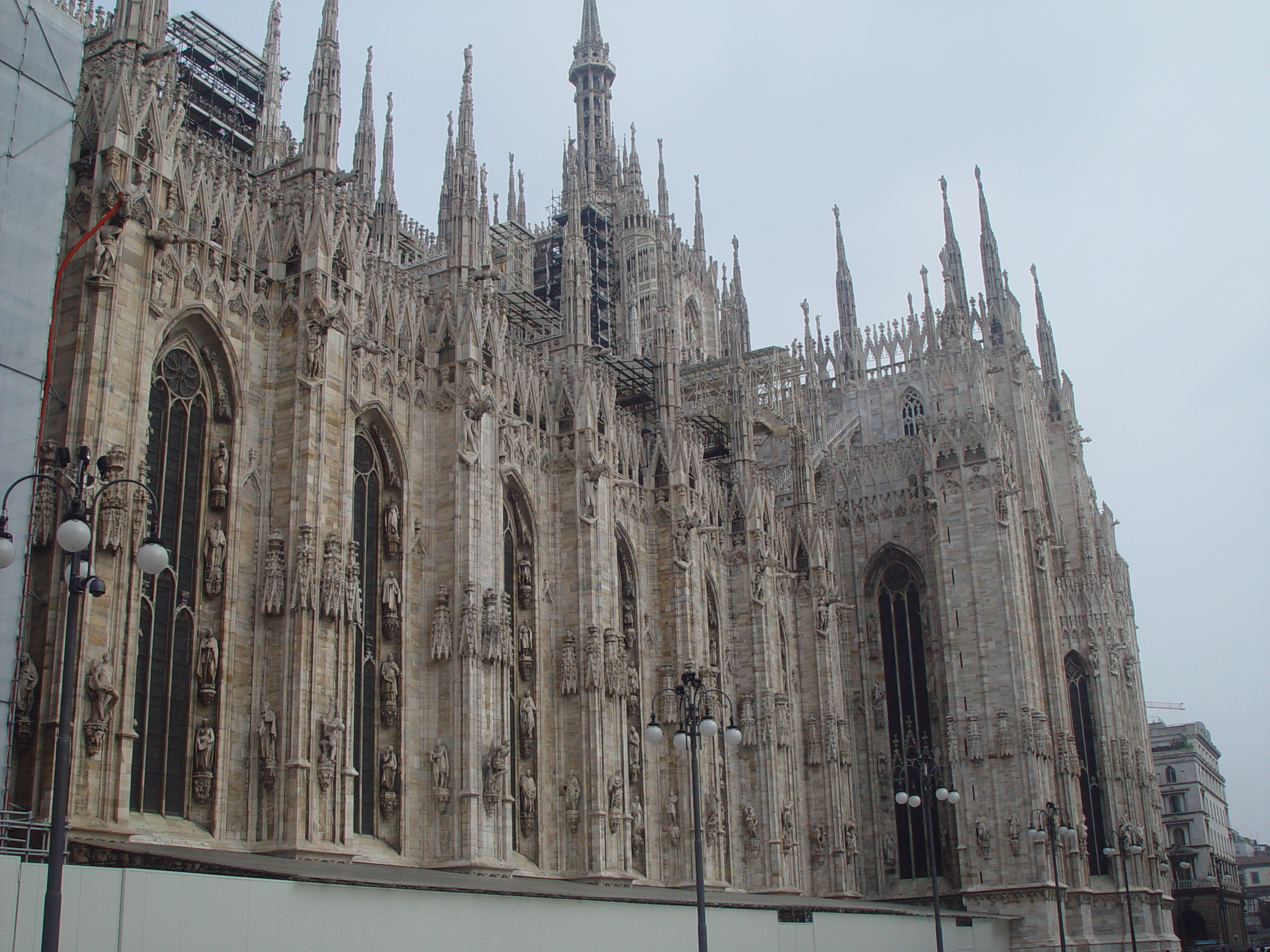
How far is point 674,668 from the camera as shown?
1502 inches

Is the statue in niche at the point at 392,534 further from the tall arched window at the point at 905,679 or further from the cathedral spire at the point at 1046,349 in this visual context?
the cathedral spire at the point at 1046,349

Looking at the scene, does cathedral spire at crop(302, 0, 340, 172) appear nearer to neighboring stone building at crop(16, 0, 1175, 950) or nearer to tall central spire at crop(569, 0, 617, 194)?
neighboring stone building at crop(16, 0, 1175, 950)

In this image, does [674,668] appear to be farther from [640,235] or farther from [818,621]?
[640,235]

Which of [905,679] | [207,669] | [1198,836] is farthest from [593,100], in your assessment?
[1198,836]

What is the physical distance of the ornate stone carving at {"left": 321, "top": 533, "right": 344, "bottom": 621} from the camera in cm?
2456

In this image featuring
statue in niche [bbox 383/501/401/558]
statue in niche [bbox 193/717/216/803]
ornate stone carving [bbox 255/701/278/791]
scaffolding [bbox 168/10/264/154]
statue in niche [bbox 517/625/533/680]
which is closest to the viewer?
statue in niche [bbox 193/717/216/803]

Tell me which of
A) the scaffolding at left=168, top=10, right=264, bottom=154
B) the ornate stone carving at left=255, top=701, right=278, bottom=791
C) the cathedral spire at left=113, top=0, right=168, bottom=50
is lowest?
the ornate stone carving at left=255, top=701, right=278, bottom=791

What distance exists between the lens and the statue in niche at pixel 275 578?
946 inches

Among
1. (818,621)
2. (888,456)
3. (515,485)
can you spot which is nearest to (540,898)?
(515,485)

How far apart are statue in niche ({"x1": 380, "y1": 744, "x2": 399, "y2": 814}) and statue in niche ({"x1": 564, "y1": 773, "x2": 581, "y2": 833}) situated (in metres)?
6.37

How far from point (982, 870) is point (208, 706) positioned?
3297 centimetres

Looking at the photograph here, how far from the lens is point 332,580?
24.8m

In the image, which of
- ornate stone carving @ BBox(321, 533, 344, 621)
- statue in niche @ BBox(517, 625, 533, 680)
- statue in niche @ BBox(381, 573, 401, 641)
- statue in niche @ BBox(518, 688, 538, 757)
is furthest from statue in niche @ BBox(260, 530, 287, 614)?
statue in niche @ BBox(518, 688, 538, 757)

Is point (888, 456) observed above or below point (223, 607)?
above
